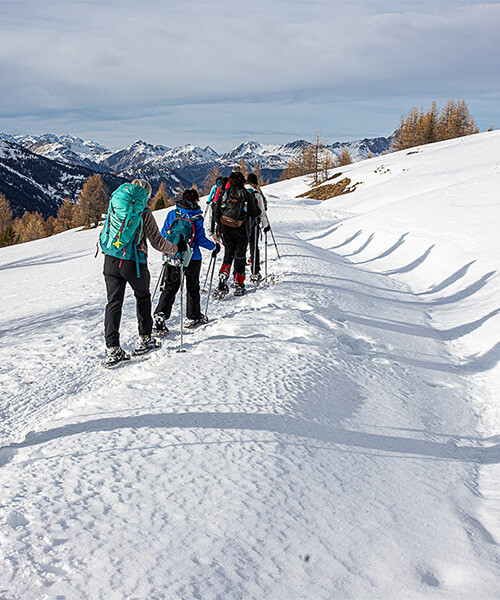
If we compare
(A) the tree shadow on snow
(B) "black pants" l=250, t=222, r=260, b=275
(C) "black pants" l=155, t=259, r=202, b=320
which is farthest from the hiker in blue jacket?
(A) the tree shadow on snow

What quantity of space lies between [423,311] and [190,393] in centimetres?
686

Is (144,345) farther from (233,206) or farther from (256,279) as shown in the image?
(256,279)

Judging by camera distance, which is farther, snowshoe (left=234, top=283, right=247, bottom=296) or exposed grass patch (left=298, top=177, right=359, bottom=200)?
exposed grass patch (left=298, top=177, right=359, bottom=200)

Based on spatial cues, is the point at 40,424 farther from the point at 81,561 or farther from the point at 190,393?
the point at 81,561

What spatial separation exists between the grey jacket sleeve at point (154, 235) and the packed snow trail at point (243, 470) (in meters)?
1.38

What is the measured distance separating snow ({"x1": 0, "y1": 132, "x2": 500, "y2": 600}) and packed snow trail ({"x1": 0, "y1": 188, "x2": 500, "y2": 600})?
1cm

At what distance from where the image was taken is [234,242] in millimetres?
8273

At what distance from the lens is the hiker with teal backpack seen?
17.3ft

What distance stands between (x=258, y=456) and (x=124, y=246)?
3058 mm

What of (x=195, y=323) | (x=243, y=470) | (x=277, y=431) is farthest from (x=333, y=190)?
(x=243, y=470)

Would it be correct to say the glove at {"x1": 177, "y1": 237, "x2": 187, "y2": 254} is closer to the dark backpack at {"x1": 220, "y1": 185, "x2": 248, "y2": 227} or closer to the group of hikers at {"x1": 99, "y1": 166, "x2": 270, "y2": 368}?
the group of hikers at {"x1": 99, "y1": 166, "x2": 270, "y2": 368}

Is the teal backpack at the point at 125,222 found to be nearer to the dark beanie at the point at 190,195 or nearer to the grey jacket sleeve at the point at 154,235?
the grey jacket sleeve at the point at 154,235

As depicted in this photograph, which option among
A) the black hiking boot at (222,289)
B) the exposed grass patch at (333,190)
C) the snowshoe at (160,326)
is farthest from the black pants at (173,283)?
the exposed grass patch at (333,190)

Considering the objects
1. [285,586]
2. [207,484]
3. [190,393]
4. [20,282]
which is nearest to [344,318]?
[190,393]
